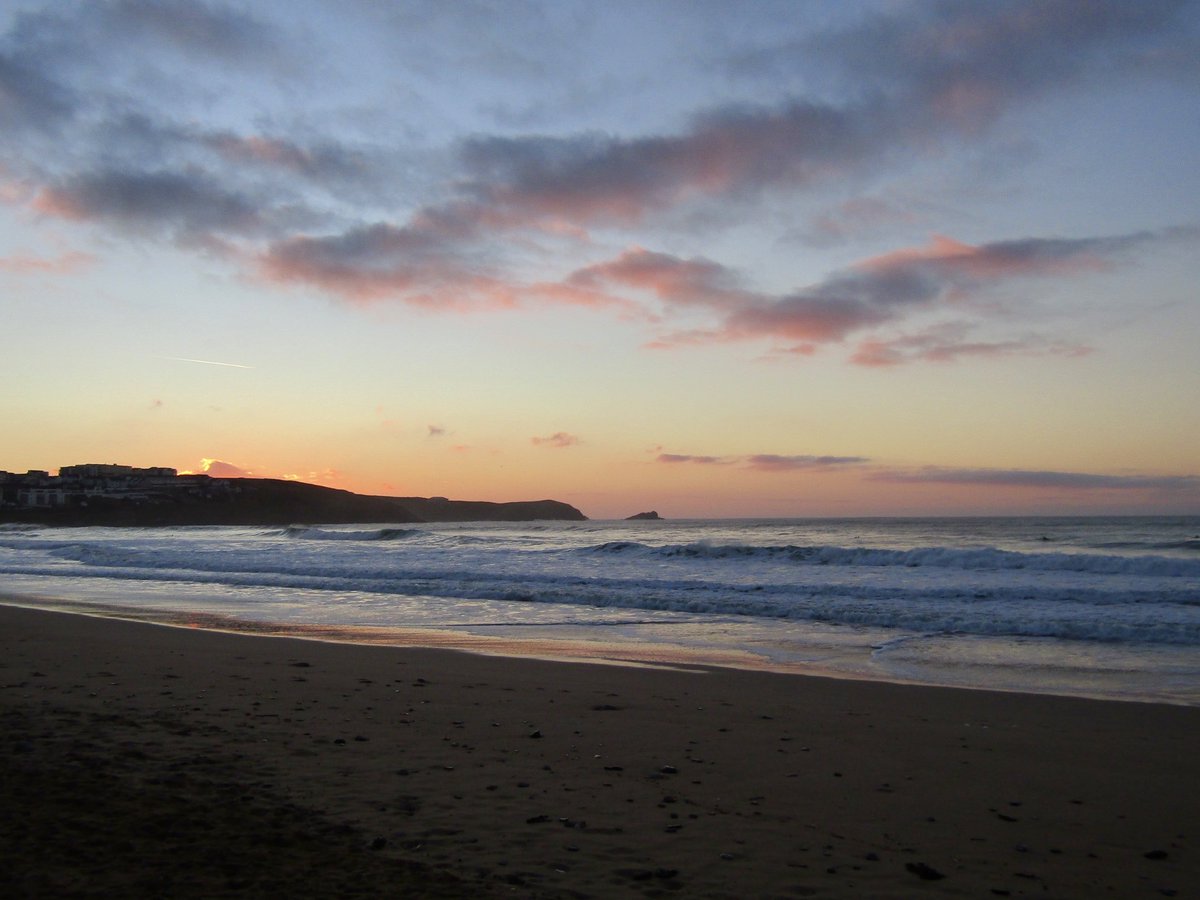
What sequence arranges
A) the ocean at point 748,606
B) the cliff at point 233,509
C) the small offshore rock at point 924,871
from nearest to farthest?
the small offshore rock at point 924,871
the ocean at point 748,606
the cliff at point 233,509

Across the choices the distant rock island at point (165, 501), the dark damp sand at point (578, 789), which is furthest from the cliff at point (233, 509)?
the dark damp sand at point (578, 789)

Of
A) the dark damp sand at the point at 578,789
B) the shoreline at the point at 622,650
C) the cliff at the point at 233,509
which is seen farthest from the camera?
the cliff at the point at 233,509

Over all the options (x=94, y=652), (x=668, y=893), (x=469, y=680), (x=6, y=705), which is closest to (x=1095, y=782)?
(x=668, y=893)

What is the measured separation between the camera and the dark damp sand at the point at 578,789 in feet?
13.5

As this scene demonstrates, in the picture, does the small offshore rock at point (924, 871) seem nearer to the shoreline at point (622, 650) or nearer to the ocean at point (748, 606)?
the shoreline at point (622, 650)

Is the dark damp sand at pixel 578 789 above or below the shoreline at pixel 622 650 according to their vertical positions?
above

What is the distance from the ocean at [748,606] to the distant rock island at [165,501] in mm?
66362

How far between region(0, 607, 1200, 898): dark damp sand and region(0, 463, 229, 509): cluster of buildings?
326ft

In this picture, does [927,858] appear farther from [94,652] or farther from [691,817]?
[94,652]

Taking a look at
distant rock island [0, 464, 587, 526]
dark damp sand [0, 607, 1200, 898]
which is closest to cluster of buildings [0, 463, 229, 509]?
distant rock island [0, 464, 587, 526]

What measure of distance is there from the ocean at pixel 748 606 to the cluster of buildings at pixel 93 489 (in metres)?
70.2

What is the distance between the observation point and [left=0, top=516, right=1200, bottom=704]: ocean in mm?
11961

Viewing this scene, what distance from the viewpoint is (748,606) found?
18406 millimetres

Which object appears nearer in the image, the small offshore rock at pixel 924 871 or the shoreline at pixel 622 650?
the small offshore rock at pixel 924 871
